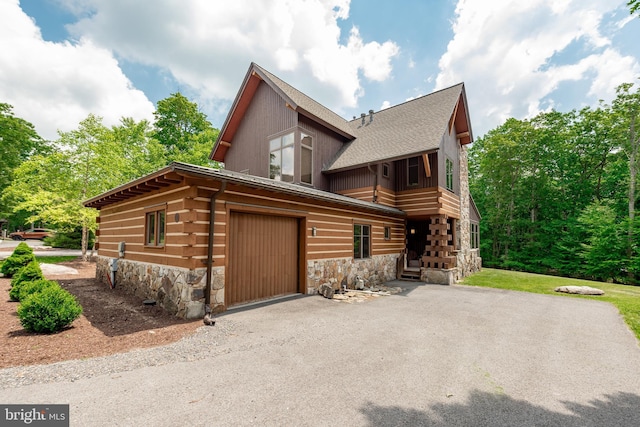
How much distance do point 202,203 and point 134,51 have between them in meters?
8.15

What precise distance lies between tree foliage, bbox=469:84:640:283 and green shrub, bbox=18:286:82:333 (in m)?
28.3

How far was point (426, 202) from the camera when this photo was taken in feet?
42.1

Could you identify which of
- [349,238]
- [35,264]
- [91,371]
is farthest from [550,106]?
[35,264]

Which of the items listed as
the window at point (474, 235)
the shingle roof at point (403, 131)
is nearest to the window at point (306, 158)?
the shingle roof at point (403, 131)

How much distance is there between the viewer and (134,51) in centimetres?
1010

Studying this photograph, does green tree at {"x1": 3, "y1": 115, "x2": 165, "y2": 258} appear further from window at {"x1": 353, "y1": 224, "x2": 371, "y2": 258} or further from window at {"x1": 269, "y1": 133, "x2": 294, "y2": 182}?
window at {"x1": 353, "y1": 224, "x2": 371, "y2": 258}

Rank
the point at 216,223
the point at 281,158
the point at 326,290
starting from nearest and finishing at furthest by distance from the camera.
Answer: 1. the point at 216,223
2. the point at 326,290
3. the point at 281,158

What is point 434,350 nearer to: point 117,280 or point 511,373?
point 511,373

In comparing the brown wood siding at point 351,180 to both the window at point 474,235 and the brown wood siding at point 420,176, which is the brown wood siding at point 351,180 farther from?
the window at point 474,235

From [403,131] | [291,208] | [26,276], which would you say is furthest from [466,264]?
[26,276]

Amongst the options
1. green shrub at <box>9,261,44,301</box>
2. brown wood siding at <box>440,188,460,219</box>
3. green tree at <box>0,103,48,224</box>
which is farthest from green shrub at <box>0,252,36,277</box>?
green tree at <box>0,103,48,224</box>

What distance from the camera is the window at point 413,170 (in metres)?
13.4

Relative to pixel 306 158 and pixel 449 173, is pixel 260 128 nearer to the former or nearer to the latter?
pixel 306 158

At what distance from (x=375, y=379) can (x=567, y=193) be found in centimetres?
3034
